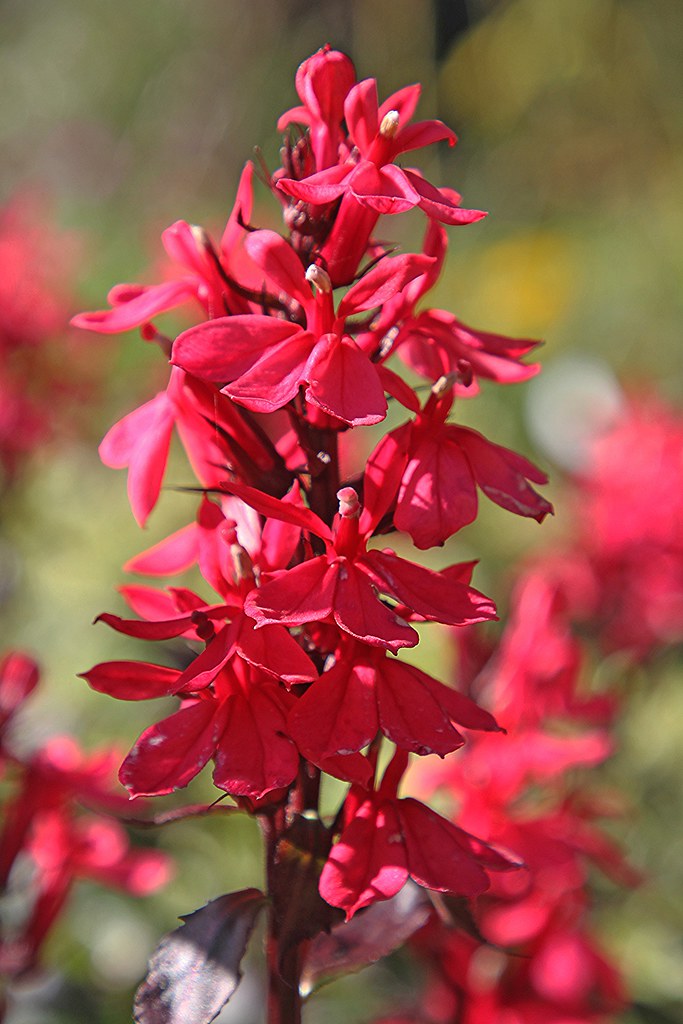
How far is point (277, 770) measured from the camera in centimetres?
57

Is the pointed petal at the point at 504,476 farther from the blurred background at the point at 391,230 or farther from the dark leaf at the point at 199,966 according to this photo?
the blurred background at the point at 391,230

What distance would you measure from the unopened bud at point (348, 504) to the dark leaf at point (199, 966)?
0.80ft

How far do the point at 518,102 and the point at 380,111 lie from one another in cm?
328

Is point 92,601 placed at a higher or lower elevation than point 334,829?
lower

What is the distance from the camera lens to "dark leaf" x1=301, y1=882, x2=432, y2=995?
2.31ft

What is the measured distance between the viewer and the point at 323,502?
677 millimetres

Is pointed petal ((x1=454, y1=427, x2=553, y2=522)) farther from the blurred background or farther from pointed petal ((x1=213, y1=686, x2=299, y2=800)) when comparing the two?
the blurred background

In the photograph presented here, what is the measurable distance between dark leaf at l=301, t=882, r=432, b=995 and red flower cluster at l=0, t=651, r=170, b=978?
196 millimetres

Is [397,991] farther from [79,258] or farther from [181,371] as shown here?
[79,258]

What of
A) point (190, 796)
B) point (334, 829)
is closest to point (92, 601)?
point (190, 796)

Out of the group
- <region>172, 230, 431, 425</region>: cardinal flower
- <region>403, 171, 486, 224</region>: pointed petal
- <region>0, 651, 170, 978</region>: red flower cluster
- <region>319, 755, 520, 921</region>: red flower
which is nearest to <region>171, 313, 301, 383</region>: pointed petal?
<region>172, 230, 431, 425</region>: cardinal flower

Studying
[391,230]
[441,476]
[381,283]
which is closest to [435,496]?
[441,476]

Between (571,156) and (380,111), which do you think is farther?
(571,156)

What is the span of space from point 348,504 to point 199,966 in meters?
0.27
